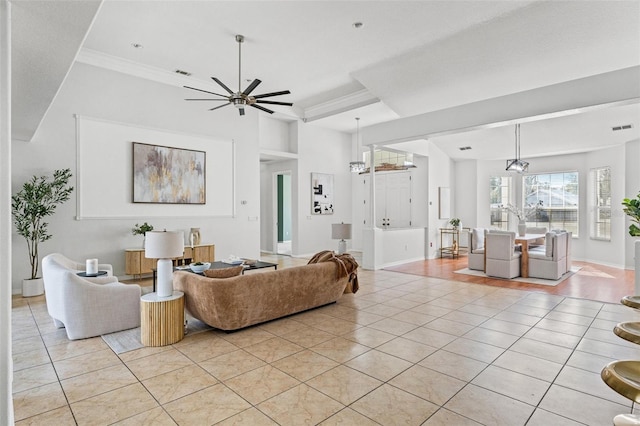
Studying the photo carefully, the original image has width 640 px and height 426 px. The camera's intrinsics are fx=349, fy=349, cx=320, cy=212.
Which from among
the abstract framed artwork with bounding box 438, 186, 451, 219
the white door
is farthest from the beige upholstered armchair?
the white door

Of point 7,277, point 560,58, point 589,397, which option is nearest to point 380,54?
point 560,58

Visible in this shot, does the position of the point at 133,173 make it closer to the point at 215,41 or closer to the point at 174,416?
the point at 215,41

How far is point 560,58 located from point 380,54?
256cm

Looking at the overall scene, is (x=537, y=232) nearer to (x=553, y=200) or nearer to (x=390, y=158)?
(x=553, y=200)

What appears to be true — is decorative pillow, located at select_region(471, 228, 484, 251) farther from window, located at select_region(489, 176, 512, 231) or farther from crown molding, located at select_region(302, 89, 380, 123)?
crown molding, located at select_region(302, 89, 380, 123)

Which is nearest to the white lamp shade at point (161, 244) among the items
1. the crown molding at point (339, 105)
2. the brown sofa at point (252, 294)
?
the brown sofa at point (252, 294)

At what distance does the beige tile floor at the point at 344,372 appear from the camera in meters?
2.26

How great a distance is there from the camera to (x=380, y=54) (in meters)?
5.66

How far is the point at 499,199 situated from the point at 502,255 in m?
4.03

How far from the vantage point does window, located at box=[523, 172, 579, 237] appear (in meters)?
8.95

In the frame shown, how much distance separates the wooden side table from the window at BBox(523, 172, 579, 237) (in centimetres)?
948

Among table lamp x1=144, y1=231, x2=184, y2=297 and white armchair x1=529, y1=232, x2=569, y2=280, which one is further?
white armchair x1=529, y1=232, x2=569, y2=280

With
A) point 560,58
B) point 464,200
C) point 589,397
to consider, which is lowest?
point 589,397

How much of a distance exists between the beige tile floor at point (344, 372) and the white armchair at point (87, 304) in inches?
6.1
